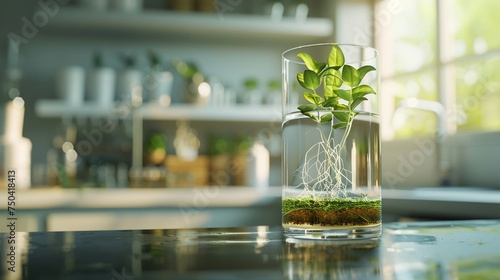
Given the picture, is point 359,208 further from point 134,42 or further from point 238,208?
point 134,42

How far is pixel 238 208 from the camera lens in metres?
2.13

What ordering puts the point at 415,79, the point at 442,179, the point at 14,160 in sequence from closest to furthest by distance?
the point at 442,179 → the point at 14,160 → the point at 415,79

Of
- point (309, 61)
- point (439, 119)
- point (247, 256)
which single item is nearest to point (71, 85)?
point (439, 119)

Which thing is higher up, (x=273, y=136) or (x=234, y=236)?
(x=273, y=136)

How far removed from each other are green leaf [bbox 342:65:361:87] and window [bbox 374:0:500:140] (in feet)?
5.36

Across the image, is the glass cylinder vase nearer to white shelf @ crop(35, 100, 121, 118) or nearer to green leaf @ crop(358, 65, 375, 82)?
green leaf @ crop(358, 65, 375, 82)

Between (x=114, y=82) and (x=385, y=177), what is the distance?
4.65ft

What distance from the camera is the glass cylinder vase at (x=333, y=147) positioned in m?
0.59

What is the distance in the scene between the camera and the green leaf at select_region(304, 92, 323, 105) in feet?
2.04

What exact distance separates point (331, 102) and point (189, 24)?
81.6 inches

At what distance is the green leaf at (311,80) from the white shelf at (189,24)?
2.03 m

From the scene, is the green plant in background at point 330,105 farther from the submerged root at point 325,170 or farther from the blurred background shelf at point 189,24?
the blurred background shelf at point 189,24

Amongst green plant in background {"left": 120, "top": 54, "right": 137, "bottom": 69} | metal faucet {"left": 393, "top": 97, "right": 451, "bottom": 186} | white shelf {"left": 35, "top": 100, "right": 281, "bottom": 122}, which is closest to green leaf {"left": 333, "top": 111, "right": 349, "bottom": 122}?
metal faucet {"left": 393, "top": 97, "right": 451, "bottom": 186}

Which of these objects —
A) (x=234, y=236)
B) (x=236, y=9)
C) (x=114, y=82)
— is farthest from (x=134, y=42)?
(x=234, y=236)
